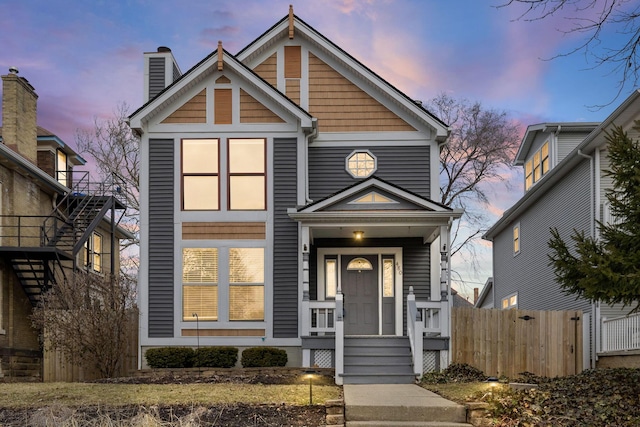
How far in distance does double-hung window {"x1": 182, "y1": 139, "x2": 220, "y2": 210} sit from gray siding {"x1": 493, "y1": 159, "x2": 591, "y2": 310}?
8417mm

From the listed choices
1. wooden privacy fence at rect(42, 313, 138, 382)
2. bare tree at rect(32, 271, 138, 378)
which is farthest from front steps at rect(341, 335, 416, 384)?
wooden privacy fence at rect(42, 313, 138, 382)

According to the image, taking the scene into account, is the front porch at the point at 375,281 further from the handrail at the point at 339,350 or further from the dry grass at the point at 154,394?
the dry grass at the point at 154,394

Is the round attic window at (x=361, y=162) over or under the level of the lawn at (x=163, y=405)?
over

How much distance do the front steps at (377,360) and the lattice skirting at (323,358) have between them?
42cm

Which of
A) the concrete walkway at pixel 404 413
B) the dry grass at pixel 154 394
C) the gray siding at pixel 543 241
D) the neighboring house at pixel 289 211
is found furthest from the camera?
the gray siding at pixel 543 241

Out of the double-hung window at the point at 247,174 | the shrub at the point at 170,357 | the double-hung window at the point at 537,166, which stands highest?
the double-hung window at the point at 537,166

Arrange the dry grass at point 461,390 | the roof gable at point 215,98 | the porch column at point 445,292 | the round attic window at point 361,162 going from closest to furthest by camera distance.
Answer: the dry grass at point 461,390 → the porch column at point 445,292 → the roof gable at point 215,98 → the round attic window at point 361,162

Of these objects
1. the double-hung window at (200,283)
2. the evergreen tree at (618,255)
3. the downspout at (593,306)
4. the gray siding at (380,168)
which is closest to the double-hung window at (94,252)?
the double-hung window at (200,283)

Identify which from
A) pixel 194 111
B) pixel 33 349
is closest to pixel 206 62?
pixel 194 111

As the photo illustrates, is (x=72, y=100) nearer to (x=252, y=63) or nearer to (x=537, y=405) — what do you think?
(x=252, y=63)

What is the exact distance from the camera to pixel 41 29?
19375 millimetres

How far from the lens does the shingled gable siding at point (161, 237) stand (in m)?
16.1

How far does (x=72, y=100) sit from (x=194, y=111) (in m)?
12.5

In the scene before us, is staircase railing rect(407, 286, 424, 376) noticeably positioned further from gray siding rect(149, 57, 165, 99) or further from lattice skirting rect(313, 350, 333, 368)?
gray siding rect(149, 57, 165, 99)
